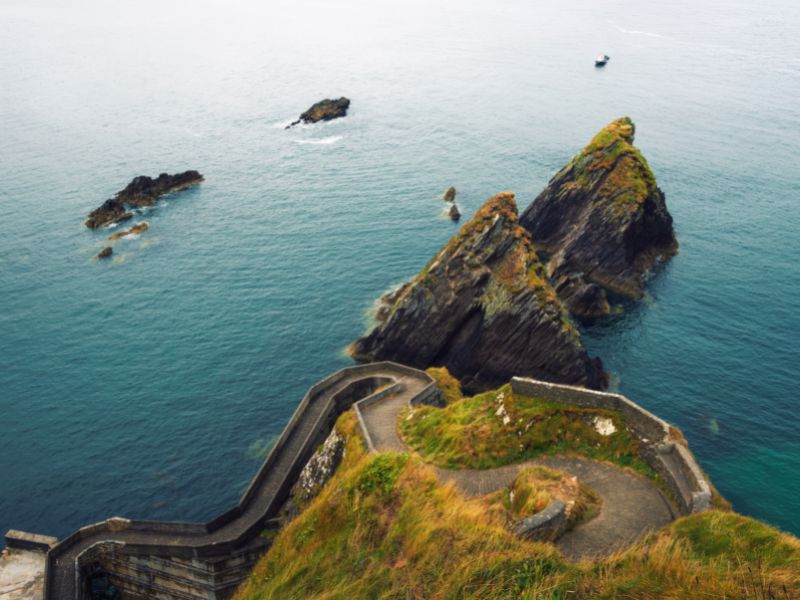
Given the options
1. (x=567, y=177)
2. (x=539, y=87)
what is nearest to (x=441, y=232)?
(x=567, y=177)

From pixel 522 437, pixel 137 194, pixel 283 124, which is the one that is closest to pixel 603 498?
pixel 522 437

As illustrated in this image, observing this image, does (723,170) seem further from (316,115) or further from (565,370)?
(316,115)

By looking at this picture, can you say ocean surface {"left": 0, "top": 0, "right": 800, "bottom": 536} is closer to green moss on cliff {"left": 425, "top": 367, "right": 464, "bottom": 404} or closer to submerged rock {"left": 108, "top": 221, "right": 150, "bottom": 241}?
submerged rock {"left": 108, "top": 221, "right": 150, "bottom": 241}

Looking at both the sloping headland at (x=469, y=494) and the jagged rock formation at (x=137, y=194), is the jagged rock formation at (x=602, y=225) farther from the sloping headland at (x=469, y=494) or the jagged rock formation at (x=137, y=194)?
the jagged rock formation at (x=137, y=194)

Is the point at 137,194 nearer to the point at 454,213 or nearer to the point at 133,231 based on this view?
the point at 133,231

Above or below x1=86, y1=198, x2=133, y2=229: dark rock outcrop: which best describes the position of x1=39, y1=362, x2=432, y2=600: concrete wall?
below

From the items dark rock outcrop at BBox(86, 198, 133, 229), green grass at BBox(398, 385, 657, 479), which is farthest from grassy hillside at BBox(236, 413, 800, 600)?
dark rock outcrop at BBox(86, 198, 133, 229)
